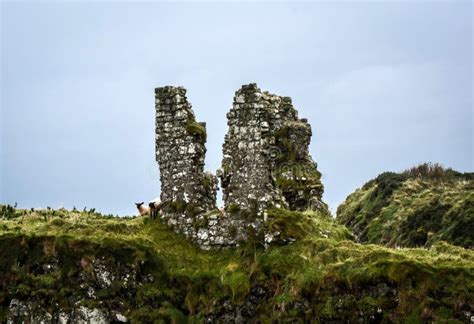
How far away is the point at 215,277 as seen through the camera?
84.7ft

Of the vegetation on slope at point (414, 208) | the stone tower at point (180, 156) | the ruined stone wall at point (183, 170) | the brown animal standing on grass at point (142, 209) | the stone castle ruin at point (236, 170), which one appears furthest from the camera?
the vegetation on slope at point (414, 208)

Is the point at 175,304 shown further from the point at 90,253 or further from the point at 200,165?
the point at 200,165

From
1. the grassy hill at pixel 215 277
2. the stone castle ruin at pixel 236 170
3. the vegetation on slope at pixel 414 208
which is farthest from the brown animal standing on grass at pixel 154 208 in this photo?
the vegetation on slope at pixel 414 208

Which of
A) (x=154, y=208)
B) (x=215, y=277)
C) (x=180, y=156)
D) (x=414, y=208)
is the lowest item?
(x=215, y=277)

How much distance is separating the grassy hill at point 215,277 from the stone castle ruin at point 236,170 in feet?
2.51

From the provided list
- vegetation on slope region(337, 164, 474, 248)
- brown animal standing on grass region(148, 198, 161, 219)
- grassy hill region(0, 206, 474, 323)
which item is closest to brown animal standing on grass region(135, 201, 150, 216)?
brown animal standing on grass region(148, 198, 161, 219)

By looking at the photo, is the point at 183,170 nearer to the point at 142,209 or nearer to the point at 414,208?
the point at 142,209

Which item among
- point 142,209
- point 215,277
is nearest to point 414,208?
point 142,209

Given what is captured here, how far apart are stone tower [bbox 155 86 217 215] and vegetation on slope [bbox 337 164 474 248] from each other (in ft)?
82.1

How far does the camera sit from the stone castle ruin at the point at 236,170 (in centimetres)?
2727

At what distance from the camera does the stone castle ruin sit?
27266 mm

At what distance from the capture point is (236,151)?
1092 inches

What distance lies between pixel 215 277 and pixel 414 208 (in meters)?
37.8

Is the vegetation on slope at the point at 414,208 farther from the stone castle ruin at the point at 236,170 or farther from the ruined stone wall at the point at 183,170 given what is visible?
the ruined stone wall at the point at 183,170
